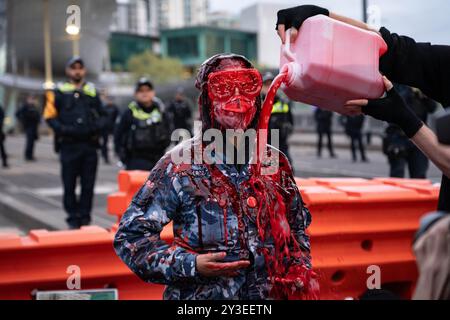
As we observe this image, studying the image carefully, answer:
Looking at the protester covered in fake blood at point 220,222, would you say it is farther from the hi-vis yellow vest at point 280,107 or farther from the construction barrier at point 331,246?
the hi-vis yellow vest at point 280,107

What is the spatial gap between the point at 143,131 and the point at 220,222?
528cm

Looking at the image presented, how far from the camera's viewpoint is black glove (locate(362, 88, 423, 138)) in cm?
246

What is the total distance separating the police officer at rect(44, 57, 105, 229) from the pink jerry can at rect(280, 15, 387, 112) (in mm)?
5151

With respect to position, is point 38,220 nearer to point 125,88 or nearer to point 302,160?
point 302,160

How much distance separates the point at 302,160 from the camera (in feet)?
59.3

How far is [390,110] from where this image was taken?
8.07 ft

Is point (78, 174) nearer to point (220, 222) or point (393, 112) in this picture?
point (220, 222)

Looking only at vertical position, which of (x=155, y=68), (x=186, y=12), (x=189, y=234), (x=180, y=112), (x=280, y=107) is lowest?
(x=155, y=68)

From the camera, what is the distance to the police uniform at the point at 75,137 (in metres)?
7.36

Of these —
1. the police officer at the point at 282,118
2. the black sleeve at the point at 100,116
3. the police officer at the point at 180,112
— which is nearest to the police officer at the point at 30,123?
the police officer at the point at 180,112

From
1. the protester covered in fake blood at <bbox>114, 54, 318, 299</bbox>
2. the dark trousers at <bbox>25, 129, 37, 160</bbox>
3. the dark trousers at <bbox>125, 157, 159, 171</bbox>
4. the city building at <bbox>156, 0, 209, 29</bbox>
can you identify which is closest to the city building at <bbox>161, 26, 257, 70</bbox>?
the dark trousers at <bbox>25, 129, 37, 160</bbox>

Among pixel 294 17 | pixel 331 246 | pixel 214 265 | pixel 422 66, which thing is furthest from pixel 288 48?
pixel 331 246

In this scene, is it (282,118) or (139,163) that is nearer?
(139,163)

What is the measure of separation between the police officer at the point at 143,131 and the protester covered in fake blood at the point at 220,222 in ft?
16.8
